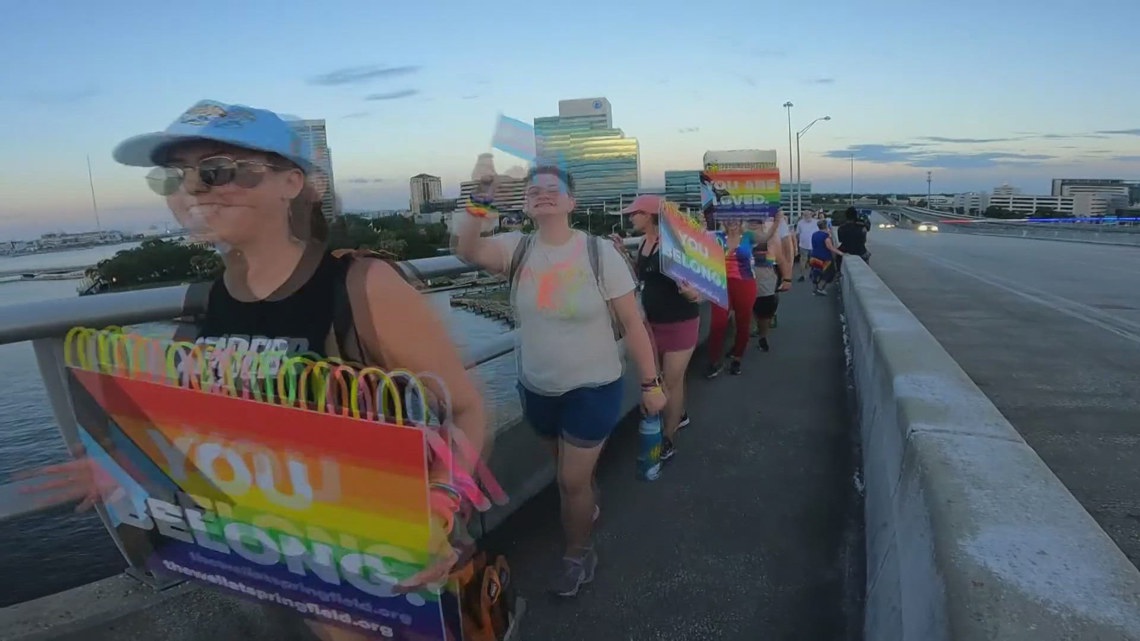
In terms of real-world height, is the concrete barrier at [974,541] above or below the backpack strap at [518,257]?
below

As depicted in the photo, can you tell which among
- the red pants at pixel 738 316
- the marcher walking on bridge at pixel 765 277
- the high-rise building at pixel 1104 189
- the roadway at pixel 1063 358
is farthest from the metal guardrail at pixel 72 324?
the high-rise building at pixel 1104 189

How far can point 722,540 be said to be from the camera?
12.5 feet

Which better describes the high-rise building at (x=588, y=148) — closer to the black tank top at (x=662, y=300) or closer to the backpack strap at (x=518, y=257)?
the backpack strap at (x=518, y=257)

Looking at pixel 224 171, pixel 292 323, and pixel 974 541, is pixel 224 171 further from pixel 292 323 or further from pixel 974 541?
pixel 974 541

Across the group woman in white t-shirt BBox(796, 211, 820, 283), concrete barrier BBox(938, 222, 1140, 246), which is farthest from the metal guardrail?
concrete barrier BBox(938, 222, 1140, 246)

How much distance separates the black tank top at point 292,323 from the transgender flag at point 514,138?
1.19 m

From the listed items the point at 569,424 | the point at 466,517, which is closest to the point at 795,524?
the point at 569,424

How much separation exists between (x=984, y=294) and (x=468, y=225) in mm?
12432

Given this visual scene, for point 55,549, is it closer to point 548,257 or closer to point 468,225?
point 468,225

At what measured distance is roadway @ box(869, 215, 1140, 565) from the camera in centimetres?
415

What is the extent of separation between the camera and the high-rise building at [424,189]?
3.02 meters

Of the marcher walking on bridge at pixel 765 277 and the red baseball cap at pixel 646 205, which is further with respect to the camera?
the marcher walking on bridge at pixel 765 277

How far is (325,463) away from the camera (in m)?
1.67

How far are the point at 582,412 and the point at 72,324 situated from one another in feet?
6.49
